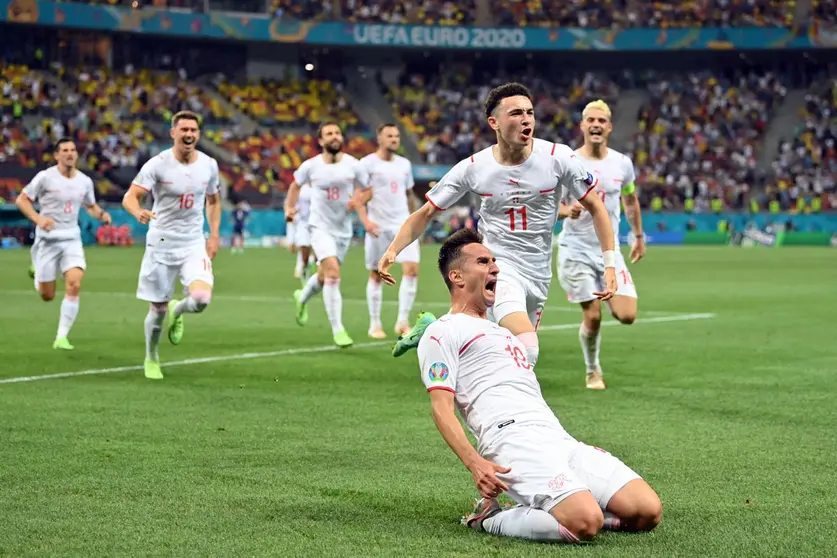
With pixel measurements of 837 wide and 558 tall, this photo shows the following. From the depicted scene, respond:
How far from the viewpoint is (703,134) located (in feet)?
205

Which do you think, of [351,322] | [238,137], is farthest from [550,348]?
[238,137]

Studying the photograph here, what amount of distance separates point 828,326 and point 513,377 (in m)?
12.6

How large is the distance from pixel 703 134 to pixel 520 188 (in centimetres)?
5549

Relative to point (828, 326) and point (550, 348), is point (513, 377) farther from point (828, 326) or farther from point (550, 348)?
point (828, 326)

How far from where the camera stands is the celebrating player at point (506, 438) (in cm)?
586

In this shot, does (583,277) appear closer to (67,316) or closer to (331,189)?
(331,189)

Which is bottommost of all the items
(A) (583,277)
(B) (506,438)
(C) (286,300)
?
(C) (286,300)

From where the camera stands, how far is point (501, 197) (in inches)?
357

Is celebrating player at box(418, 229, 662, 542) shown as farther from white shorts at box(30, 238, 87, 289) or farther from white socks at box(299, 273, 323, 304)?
white shorts at box(30, 238, 87, 289)

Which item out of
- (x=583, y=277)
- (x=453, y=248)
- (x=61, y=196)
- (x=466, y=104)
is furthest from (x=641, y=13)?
(x=453, y=248)

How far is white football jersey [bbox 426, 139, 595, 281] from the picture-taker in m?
8.92

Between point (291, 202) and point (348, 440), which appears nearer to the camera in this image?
point (348, 440)

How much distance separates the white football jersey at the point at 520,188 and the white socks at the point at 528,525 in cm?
311

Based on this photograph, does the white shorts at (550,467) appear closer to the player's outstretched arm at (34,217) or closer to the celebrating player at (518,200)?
the celebrating player at (518,200)
